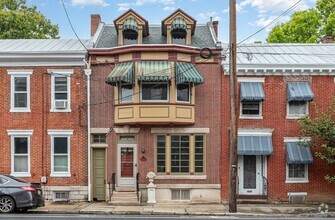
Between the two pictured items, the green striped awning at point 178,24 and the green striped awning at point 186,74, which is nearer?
the green striped awning at point 186,74

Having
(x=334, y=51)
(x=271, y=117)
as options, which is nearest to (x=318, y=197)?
(x=271, y=117)

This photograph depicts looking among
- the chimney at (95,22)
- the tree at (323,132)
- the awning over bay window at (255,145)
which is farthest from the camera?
the chimney at (95,22)

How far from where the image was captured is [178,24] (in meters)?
23.0

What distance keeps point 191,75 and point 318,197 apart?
852cm

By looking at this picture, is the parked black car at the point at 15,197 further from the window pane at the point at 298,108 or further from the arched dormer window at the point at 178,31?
the window pane at the point at 298,108

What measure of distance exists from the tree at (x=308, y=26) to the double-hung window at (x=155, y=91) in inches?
841

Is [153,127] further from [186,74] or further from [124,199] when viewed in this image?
[124,199]

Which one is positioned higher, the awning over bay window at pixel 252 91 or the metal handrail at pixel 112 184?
the awning over bay window at pixel 252 91

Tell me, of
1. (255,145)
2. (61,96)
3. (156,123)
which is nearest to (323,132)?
(255,145)

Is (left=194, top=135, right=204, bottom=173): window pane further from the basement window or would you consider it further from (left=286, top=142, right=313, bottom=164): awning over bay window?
(left=286, top=142, right=313, bottom=164): awning over bay window

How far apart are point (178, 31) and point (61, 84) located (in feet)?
21.2

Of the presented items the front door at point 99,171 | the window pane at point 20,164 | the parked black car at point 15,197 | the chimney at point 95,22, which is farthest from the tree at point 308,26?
the parked black car at point 15,197

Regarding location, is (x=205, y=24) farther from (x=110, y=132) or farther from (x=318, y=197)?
(x=318, y=197)

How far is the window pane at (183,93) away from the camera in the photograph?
72.9 feet
